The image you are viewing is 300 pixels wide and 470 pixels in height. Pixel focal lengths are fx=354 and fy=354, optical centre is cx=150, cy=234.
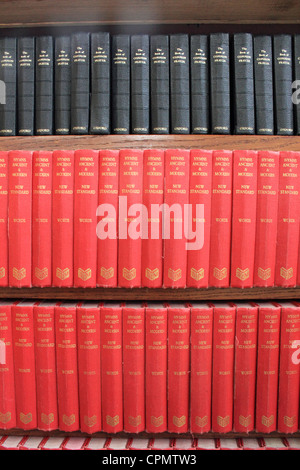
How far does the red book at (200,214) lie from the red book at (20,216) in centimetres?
36

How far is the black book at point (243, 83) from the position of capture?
80 cm

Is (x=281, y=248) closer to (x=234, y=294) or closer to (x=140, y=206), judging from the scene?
(x=234, y=294)

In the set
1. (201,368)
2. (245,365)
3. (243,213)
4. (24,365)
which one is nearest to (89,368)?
(24,365)

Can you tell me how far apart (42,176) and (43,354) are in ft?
1.34

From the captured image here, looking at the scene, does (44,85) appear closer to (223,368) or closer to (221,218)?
(221,218)

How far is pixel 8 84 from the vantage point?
2.68 ft

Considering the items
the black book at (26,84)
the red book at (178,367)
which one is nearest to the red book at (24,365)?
the red book at (178,367)

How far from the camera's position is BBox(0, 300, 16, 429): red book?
2.69 feet

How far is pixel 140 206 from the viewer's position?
78 centimetres

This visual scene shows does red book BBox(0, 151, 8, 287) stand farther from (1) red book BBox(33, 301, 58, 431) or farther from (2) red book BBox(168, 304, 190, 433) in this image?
(2) red book BBox(168, 304, 190, 433)

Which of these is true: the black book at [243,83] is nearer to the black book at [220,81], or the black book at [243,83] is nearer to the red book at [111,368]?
the black book at [220,81]

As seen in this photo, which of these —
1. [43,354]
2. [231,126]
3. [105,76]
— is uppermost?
[105,76]

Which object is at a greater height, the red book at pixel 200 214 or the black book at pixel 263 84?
the black book at pixel 263 84

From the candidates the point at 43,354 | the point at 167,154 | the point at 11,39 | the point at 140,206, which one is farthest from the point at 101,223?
the point at 11,39
